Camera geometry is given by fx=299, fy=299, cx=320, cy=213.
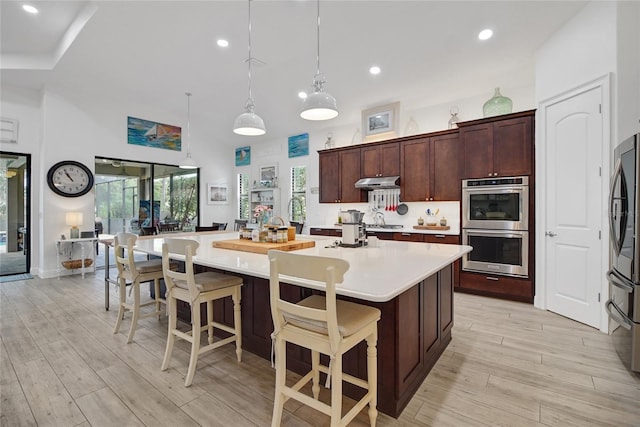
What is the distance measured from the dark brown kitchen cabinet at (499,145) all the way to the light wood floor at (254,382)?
1.90 m

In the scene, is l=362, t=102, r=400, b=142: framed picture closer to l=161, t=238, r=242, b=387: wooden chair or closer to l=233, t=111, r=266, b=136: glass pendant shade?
l=233, t=111, r=266, b=136: glass pendant shade

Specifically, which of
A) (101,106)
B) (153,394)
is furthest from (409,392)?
(101,106)

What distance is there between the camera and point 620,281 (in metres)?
2.34

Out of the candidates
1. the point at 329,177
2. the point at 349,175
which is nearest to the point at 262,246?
the point at 349,175

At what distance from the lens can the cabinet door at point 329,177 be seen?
19.4 ft

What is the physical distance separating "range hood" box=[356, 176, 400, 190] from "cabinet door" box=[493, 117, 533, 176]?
153cm

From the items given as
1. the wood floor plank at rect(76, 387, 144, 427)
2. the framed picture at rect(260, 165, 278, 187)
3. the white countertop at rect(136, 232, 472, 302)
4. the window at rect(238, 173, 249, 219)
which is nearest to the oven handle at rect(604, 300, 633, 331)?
the white countertop at rect(136, 232, 472, 302)

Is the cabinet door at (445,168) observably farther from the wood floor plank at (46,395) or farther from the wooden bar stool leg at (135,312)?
the wood floor plank at (46,395)

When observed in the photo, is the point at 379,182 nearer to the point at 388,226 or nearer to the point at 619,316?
the point at 388,226

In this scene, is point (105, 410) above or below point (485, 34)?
below

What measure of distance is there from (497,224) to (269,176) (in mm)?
5065

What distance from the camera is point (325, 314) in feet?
4.41

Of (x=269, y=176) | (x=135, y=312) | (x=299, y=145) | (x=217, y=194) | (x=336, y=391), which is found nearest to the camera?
(x=336, y=391)

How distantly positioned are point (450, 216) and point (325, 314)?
4168mm
